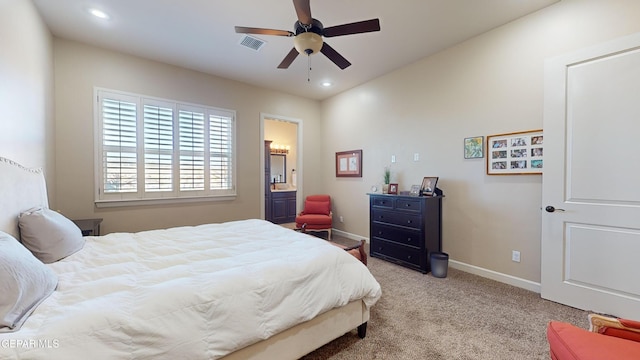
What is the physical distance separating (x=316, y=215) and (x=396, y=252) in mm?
1776

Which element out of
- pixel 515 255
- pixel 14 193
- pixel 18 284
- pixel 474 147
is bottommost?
pixel 515 255

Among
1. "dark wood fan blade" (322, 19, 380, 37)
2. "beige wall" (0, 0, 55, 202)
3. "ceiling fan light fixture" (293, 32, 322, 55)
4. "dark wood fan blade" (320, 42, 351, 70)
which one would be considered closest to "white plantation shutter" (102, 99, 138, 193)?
"beige wall" (0, 0, 55, 202)

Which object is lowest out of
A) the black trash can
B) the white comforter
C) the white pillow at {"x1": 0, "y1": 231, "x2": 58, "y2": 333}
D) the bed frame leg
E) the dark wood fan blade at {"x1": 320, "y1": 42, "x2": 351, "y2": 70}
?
the bed frame leg

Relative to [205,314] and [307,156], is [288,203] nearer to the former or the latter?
[307,156]

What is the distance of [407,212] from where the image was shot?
3324mm

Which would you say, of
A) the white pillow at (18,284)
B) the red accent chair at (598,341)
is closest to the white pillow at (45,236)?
the white pillow at (18,284)

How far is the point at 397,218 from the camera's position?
11.3 ft

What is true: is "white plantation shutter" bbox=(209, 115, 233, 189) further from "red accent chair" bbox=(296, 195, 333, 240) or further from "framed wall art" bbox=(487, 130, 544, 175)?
"framed wall art" bbox=(487, 130, 544, 175)

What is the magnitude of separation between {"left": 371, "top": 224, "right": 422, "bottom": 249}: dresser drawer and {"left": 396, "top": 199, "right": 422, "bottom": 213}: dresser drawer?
0.28 metres

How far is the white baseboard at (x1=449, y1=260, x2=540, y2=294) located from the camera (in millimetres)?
2656

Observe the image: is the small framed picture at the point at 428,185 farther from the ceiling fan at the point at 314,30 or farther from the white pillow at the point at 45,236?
the white pillow at the point at 45,236

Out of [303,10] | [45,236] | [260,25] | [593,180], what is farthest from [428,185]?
[45,236]

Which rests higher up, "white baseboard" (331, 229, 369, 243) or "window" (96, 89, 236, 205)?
"window" (96, 89, 236, 205)

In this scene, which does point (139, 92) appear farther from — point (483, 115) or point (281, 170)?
point (483, 115)
